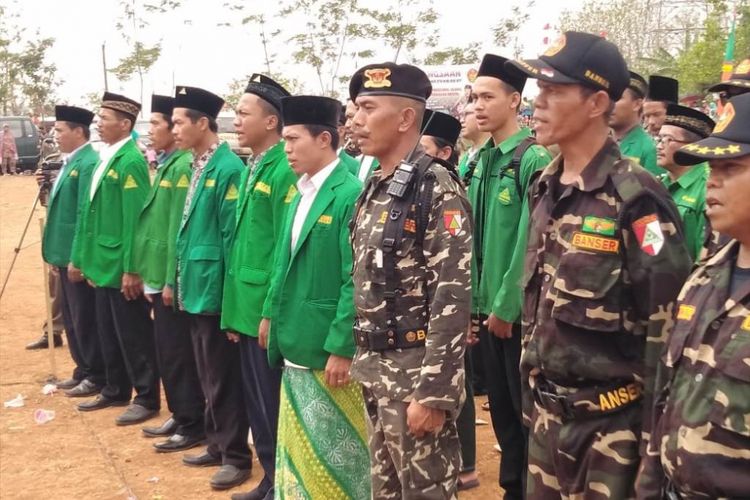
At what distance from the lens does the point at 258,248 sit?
452 centimetres

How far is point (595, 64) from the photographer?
2.79 meters

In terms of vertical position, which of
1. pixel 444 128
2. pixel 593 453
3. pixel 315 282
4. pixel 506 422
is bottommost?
pixel 506 422

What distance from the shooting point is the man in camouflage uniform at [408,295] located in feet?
10.2

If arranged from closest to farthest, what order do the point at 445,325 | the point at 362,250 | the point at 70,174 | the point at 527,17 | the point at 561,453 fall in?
the point at 561,453
the point at 445,325
the point at 362,250
the point at 70,174
the point at 527,17

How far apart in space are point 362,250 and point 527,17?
68.5 feet

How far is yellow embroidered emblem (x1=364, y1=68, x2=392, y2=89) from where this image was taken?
11.1ft

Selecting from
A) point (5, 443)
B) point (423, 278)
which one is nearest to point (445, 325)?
point (423, 278)

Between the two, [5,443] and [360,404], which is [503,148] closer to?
[360,404]

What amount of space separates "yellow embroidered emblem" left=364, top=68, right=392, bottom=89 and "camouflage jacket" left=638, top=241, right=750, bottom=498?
60.1 inches

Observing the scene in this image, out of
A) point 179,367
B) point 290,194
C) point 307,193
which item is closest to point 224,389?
point 179,367

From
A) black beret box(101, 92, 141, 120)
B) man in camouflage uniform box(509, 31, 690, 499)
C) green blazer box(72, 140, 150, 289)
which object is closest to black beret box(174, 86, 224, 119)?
green blazer box(72, 140, 150, 289)

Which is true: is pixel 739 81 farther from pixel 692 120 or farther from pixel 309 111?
pixel 309 111

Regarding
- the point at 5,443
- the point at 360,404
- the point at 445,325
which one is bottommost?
the point at 5,443

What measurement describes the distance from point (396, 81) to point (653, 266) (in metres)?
1.33
